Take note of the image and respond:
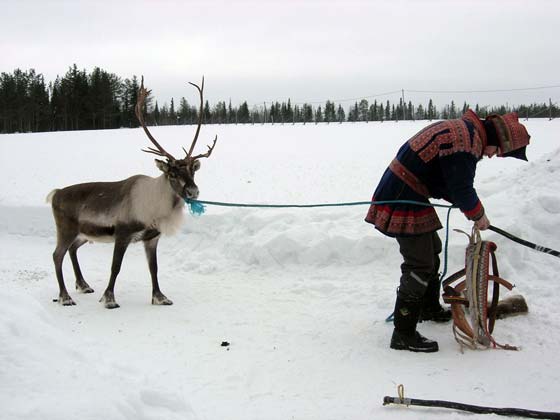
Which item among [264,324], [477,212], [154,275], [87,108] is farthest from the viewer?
[87,108]

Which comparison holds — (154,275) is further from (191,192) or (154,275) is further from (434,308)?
(434,308)

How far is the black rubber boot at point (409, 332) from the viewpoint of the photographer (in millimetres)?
3854

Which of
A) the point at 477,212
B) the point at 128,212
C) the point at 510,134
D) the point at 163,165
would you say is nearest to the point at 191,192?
the point at 163,165

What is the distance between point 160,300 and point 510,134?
378 cm

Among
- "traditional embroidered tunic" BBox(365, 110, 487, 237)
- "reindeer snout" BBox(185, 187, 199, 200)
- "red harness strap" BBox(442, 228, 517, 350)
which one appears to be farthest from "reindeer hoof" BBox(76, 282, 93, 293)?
"red harness strap" BBox(442, 228, 517, 350)

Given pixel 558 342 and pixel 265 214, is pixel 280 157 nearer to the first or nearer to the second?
pixel 265 214

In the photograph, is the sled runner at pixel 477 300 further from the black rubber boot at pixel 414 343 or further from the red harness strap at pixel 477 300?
the black rubber boot at pixel 414 343

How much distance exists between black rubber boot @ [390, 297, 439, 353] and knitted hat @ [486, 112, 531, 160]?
137cm

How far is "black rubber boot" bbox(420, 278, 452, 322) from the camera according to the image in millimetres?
4410

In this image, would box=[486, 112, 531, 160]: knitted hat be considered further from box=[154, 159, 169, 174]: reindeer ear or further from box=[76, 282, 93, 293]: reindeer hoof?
box=[76, 282, 93, 293]: reindeer hoof

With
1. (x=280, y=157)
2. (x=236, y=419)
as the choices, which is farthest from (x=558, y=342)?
(x=280, y=157)

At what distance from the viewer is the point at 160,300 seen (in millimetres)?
5359

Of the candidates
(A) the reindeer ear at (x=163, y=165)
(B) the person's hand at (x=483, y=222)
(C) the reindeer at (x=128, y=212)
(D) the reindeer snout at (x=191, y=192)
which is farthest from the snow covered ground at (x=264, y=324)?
(A) the reindeer ear at (x=163, y=165)

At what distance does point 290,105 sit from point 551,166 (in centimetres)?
5572
